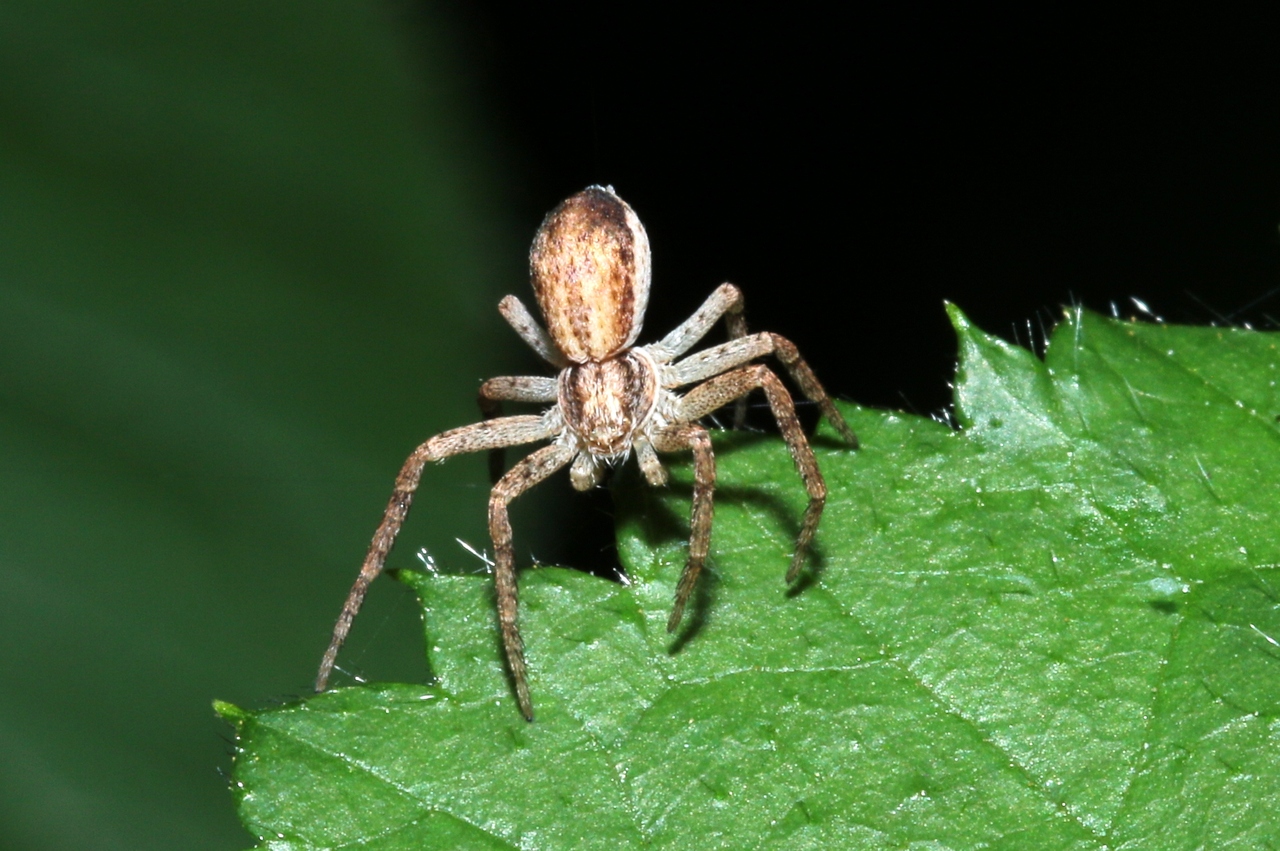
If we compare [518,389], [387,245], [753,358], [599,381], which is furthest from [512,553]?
[387,245]

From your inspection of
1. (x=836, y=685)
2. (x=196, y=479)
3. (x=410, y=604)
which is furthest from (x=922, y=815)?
(x=196, y=479)

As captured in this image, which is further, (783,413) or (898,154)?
(898,154)

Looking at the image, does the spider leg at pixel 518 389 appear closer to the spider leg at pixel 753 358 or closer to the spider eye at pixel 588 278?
the spider eye at pixel 588 278

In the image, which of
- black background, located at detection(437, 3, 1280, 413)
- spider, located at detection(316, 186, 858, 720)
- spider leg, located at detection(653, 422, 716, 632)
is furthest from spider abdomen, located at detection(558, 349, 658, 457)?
black background, located at detection(437, 3, 1280, 413)

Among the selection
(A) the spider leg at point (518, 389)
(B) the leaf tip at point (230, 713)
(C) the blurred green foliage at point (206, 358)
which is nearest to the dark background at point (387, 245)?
(C) the blurred green foliage at point (206, 358)

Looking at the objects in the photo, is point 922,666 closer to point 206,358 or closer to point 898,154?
point 206,358

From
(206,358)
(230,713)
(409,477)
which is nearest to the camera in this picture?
(230,713)

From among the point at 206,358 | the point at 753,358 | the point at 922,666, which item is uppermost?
the point at 206,358
